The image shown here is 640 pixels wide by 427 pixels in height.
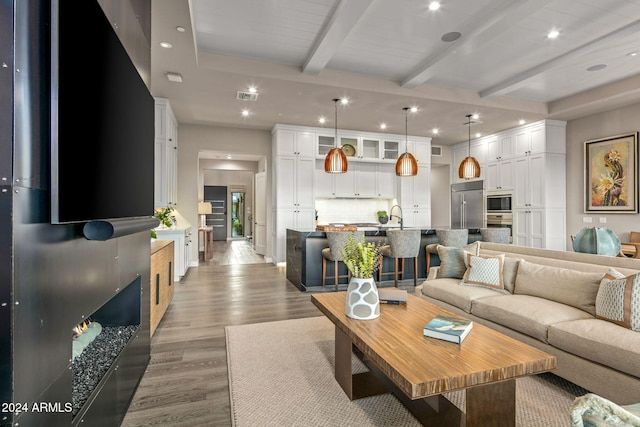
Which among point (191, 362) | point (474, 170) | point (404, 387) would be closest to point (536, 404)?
point (404, 387)

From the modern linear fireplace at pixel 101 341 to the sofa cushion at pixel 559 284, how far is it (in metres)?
3.10

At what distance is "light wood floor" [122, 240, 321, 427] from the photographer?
1910mm

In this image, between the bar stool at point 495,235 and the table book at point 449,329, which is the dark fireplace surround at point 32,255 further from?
the bar stool at point 495,235

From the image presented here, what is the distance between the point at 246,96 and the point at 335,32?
6.96 feet

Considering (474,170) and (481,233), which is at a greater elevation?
(474,170)

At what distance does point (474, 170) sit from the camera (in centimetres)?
568

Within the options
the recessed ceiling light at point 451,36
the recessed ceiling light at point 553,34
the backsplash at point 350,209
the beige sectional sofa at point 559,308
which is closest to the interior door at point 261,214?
the backsplash at point 350,209

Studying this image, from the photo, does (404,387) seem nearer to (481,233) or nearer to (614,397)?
(614,397)

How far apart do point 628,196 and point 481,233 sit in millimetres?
2580

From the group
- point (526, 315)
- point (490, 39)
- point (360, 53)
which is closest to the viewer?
point (526, 315)

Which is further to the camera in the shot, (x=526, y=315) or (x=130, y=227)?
(x=526, y=315)

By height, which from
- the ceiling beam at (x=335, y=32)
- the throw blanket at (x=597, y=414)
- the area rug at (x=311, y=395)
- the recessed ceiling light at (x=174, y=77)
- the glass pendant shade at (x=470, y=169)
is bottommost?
the area rug at (x=311, y=395)

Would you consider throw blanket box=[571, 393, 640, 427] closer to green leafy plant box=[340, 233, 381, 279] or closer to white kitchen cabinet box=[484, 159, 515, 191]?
green leafy plant box=[340, 233, 381, 279]

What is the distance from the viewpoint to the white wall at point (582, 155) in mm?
5391
